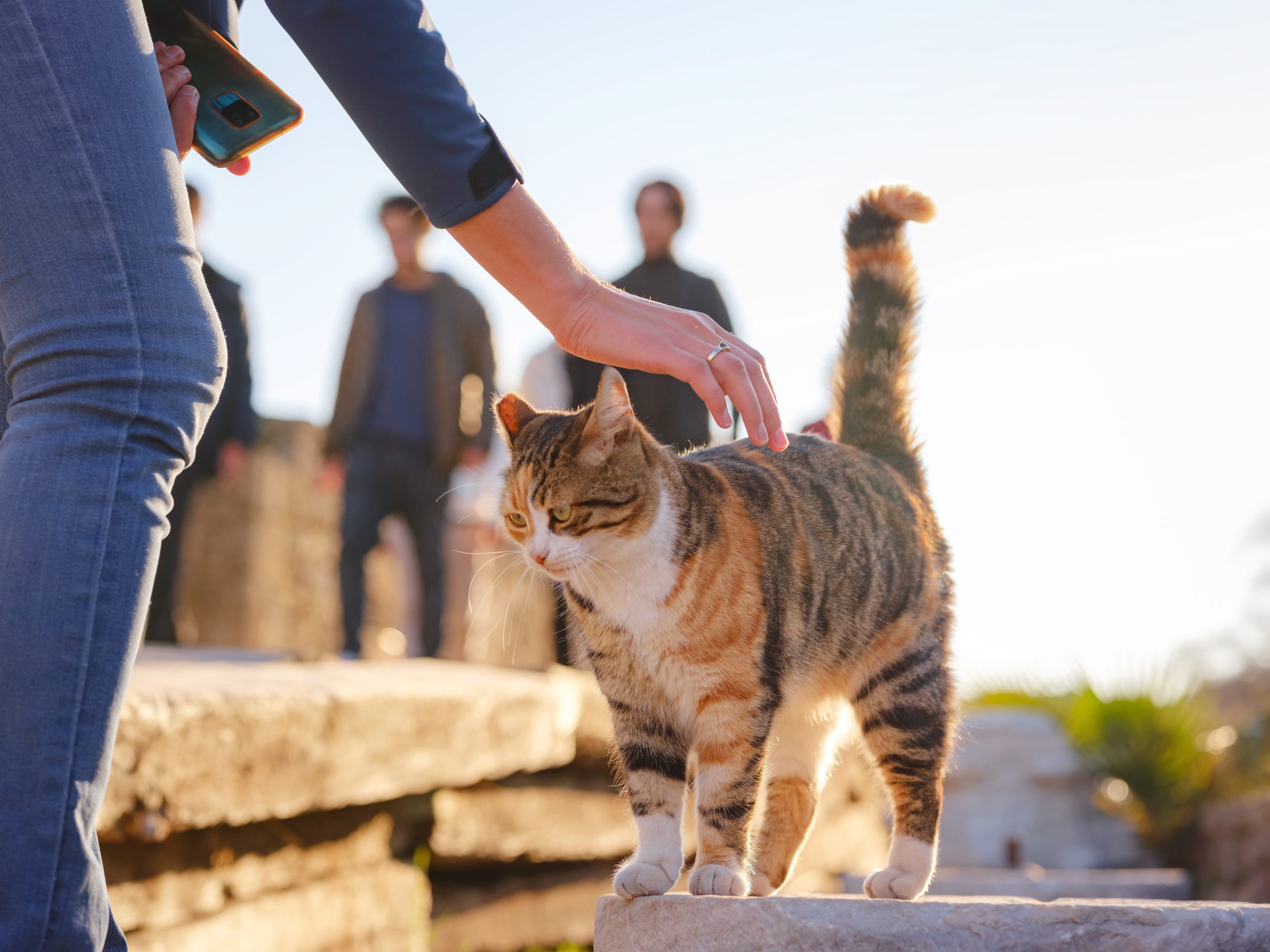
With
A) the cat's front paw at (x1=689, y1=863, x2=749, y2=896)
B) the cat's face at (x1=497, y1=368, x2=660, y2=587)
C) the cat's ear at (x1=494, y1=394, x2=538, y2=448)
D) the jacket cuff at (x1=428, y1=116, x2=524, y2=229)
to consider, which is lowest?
the cat's front paw at (x1=689, y1=863, x2=749, y2=896)

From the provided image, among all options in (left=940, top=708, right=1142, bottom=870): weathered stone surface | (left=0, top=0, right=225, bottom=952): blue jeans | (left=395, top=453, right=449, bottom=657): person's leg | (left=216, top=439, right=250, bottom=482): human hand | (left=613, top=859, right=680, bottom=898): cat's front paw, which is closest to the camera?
(left=0, top=0, right=225, bottom=952): blue jeans

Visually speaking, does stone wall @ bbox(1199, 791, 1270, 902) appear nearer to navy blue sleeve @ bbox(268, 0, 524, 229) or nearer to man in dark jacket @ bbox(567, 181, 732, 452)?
man in dark jacket @ bbox(567, 181, 732, 452)

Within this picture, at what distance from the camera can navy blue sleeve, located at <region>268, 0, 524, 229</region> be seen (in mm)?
1326

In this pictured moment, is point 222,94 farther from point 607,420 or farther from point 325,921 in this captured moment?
point 325,921

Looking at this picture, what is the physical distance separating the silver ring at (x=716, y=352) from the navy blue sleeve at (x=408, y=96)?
1.13ft

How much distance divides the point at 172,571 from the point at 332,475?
2.66ft

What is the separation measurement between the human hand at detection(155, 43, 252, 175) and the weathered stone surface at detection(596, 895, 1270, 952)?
53.1 inches

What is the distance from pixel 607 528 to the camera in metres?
2.11

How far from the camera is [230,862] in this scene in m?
2.71

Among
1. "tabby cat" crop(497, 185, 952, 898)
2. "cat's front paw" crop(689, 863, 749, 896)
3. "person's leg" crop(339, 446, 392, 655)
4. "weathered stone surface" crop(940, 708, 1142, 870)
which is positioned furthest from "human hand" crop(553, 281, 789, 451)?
"weathered stone surface" crop(940, 708, 1142, 870)

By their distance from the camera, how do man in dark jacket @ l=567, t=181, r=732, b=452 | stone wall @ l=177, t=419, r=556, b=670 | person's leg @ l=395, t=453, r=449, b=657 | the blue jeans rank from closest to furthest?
the blue jeans
man in dark jacket @ l=567, t=181, r=732, b=452
person's leg @ l=395, t=453, r=449, b=657
stone wall @ l=177, t=419, r=556, b=670

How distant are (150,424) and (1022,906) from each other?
1321 mm

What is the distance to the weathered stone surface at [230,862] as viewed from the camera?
237cm

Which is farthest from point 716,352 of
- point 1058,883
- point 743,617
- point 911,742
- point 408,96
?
point 1058,883
